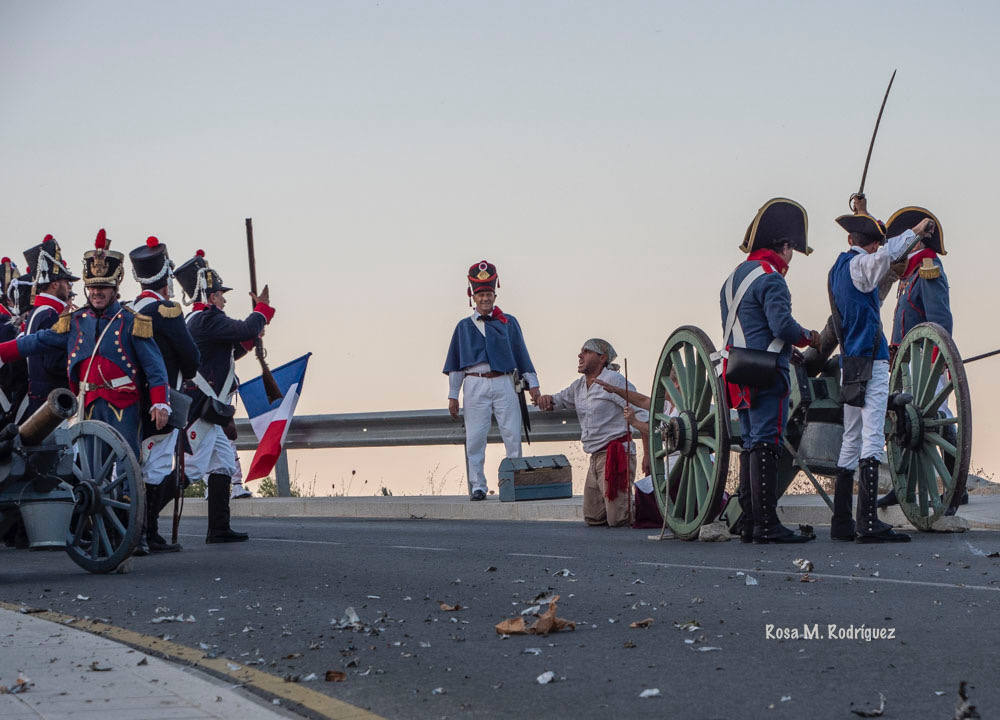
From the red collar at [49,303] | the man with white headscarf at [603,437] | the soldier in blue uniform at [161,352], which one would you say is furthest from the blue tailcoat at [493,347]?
the soldier in blue uniform at [161,352]

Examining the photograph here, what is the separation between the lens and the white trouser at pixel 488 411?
16.5 m

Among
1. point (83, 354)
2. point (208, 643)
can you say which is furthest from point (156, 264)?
point (208, 643)

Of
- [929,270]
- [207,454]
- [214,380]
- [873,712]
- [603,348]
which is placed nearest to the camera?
[873,712]

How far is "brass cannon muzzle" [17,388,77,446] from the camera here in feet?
30.4

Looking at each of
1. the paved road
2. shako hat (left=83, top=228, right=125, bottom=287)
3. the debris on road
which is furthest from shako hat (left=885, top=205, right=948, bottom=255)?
the debris on road

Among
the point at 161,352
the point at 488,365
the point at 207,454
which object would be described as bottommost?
the point at 207,454

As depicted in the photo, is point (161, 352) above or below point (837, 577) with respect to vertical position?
above

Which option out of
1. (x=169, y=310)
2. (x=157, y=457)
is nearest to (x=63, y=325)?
(x=169, y=310)

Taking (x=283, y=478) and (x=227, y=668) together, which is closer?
(x=227, y=668)

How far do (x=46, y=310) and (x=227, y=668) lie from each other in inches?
291

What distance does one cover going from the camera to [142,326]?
10727mm

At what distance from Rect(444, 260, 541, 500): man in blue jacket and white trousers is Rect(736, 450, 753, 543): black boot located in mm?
5712

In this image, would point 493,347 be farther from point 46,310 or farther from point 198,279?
point 46,310

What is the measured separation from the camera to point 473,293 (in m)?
16.6
